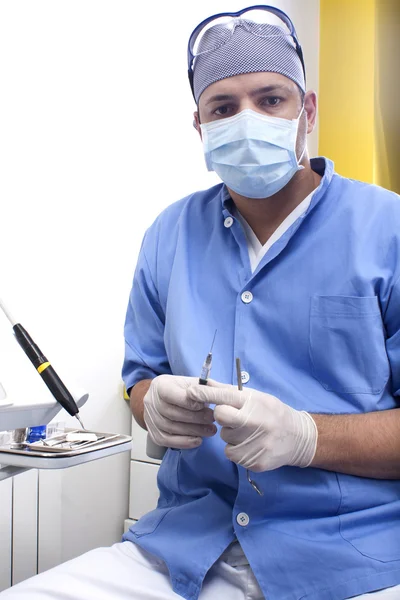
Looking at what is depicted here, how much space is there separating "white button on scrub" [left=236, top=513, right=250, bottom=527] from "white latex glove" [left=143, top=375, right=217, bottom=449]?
14 cm

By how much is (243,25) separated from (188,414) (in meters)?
0.76

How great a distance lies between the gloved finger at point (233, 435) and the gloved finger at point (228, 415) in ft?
0.09

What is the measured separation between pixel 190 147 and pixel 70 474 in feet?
4.00

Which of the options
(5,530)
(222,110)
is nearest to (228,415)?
(222,110)

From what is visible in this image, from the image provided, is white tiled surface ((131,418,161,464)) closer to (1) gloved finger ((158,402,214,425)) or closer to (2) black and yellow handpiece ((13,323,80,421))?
(1) gloved finger ((158,402,214,425))

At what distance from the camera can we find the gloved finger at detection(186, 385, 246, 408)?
888 millimetres

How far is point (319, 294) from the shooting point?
106 centimetres

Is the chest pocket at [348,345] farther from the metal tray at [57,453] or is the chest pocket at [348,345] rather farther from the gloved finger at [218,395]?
the metal tray at [57,453]

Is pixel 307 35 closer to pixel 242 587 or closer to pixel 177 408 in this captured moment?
pixel 177 408

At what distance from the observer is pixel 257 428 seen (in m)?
0.90

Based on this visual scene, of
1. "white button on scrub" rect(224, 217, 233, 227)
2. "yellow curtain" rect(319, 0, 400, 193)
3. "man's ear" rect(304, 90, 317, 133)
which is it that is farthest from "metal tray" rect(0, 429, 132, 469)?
"yellow curtain" rect(319, 0, 400, 193)

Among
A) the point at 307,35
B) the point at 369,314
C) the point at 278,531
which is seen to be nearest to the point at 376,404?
the point at 369,314

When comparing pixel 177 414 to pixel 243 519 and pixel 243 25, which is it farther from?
pixel 243 25

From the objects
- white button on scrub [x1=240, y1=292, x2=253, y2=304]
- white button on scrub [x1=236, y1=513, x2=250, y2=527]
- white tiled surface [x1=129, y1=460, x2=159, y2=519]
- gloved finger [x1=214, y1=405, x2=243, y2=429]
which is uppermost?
white button on scrub [x1=240, y1=292, x2=253, y2=304]
